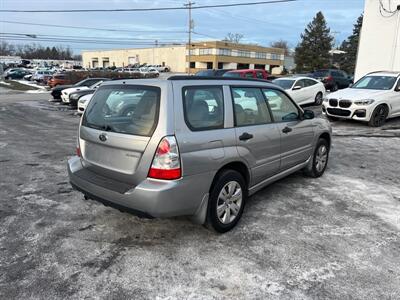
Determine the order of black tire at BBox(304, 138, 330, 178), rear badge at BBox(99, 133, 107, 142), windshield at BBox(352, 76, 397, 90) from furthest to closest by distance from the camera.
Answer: windshield at BBox(352, 76, 397, 90) < black tire at BBox(304, 138, 330, 178) < rear badge at BBox(99, 133, 107, 142)

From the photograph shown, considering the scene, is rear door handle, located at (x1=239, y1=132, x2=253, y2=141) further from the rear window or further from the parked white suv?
the parked white suv

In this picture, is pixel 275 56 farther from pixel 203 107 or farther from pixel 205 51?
pixel 203 107

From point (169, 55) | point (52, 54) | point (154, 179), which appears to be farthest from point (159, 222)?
point (52, 54)

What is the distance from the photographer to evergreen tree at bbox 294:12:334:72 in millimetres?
57719

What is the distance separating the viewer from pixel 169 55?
93562 millimetres

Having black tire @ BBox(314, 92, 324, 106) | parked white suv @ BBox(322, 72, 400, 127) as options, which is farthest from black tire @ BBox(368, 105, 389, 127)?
black tire @ BBox(314, 92, 324, 106)

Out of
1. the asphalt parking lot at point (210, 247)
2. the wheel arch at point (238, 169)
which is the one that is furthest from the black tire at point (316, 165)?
the wheel arch at point (238, 169)

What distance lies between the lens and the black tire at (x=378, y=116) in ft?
34.0

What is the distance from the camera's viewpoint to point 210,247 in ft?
11.4

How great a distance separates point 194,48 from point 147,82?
83.2 m

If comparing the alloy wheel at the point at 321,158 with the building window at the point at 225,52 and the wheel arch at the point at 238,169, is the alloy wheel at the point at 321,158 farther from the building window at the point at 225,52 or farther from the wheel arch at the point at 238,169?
the building window at the point at 225,52

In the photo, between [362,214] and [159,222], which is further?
[362,214]

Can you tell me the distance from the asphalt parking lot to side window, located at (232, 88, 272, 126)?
1.18m

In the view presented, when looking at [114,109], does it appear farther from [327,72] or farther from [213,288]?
[327,72]
